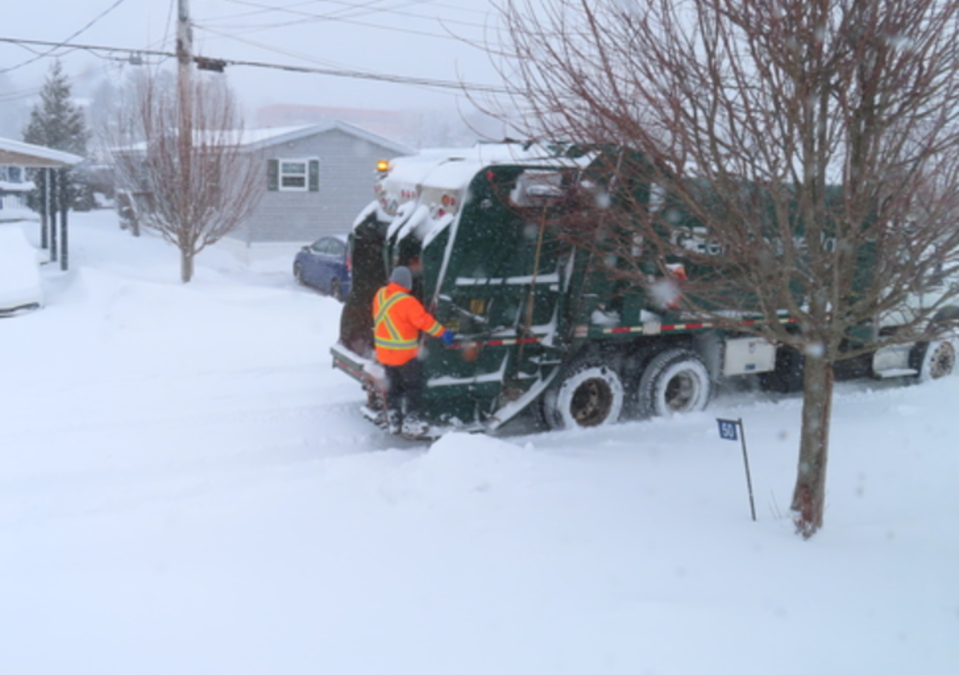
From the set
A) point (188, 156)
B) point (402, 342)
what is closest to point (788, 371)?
point (402, 342)

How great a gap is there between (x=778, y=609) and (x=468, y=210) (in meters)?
4.19

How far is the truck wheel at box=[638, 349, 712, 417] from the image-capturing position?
9.30m

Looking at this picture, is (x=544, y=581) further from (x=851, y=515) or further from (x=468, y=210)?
(x=468, y=210)

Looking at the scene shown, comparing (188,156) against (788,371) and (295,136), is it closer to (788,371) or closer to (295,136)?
(295,136)

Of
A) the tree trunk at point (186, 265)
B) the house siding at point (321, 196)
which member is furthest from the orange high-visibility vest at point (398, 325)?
the house siding at point (321, 196)

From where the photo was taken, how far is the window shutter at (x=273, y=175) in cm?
2502

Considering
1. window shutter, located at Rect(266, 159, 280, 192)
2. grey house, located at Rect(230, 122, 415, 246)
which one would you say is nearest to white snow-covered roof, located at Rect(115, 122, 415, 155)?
grey house, located at Rect(230, 122, 415, 246)

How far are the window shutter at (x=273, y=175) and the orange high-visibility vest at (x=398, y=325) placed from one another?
718 inches

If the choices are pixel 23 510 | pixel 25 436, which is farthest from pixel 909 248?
pixel 25 436

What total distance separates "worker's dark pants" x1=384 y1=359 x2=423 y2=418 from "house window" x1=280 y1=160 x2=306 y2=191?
61.1 ft

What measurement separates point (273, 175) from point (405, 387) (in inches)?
734

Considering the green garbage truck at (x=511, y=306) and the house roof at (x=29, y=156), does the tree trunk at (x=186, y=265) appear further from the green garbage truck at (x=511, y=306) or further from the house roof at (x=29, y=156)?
Result: the green garbage truck at (x=511, y=306)

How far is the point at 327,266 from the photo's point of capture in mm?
19734

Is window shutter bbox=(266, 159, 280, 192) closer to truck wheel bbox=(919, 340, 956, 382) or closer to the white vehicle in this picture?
the white vehicle
